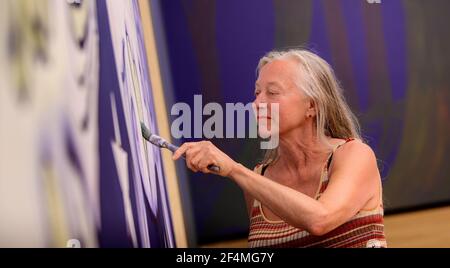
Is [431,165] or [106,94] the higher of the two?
[106,94]

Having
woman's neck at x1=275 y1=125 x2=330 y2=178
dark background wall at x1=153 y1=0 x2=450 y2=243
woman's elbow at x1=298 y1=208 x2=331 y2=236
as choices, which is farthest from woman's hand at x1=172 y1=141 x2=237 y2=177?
dark background wall at x1=153 y1=0 x2=450 y2=243

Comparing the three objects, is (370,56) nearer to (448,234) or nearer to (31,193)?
(448,234)

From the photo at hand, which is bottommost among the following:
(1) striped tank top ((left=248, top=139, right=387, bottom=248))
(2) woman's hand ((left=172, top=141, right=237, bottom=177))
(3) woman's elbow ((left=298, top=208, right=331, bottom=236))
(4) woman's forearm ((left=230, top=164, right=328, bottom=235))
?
(1) striped tank top ((left=248, top=139, right=387, bottom=248))

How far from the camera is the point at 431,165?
2.01 meters

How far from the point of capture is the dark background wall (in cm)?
158

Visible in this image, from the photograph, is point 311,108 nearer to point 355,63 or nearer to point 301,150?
point 301,150

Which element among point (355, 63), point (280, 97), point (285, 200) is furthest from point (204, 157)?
point (355, 63)

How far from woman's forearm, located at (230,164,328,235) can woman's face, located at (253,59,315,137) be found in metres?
0.22

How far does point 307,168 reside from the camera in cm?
119

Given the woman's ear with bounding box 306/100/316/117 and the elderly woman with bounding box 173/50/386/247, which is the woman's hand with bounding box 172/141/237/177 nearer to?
the elderly woman with bounding box 173/50/386/247

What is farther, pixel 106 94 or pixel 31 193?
pixel 106 94

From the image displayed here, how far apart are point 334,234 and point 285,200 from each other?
17 centimetres

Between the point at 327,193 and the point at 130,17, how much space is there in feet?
1.72
